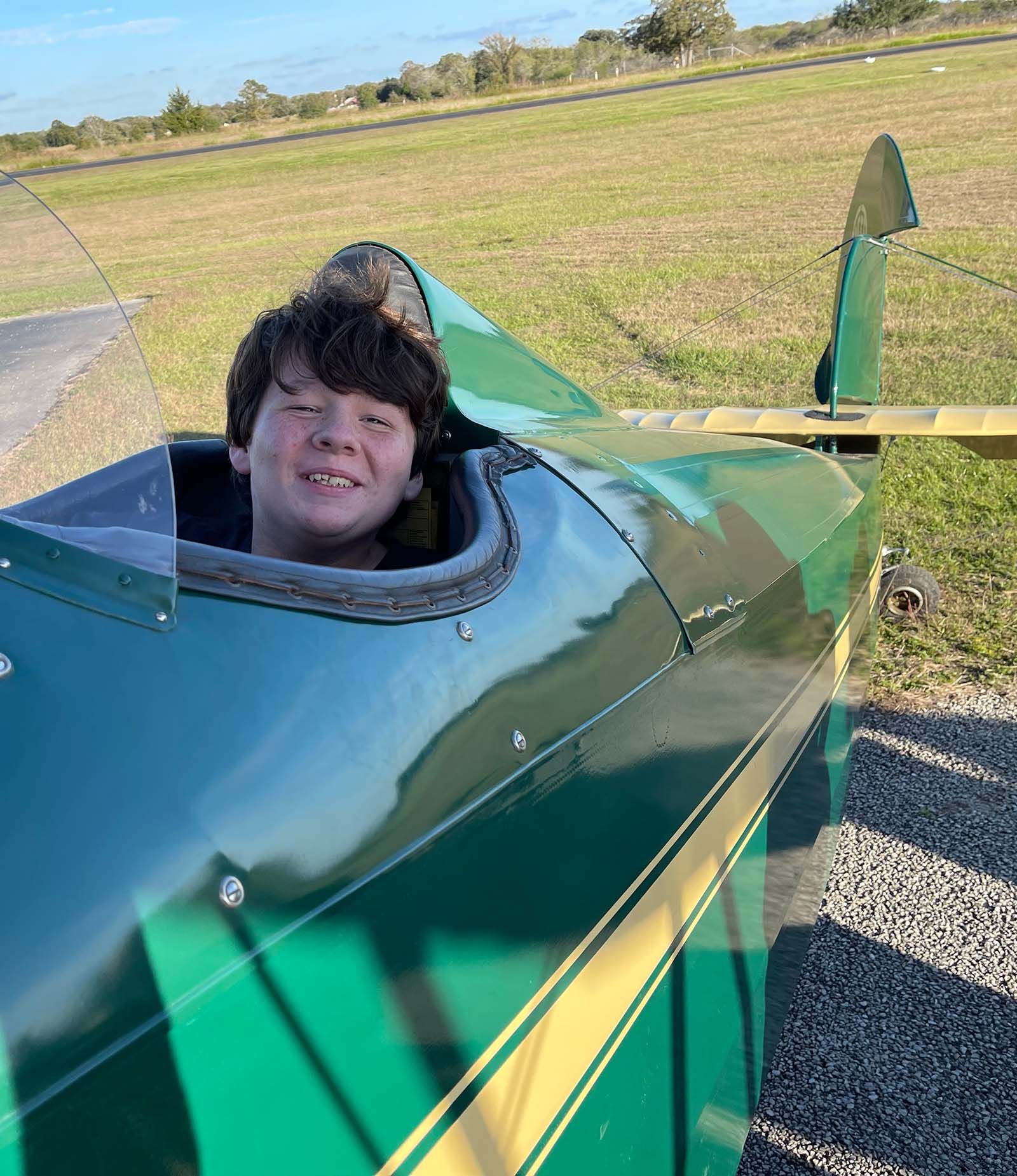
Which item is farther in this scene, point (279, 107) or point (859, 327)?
point (279, 107)

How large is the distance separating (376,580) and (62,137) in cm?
3562

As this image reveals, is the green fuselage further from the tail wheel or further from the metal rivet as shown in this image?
the tail wheel

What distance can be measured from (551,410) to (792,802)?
108cm

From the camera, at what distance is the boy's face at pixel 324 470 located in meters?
1.87

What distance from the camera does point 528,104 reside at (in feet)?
109

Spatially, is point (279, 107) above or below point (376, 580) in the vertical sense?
above

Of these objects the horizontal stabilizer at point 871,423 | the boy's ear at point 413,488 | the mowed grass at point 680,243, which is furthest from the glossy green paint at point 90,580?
the horizontal stabilizer at point 871,423

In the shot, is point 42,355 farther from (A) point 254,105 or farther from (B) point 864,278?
(A) point 254,105

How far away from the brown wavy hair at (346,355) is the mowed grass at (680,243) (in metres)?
0.17

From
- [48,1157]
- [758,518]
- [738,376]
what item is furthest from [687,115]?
[48,1157]

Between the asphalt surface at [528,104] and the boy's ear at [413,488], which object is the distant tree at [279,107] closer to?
the asphalt surface at [528,104]

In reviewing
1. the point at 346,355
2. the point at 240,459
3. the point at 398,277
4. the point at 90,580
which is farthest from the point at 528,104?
the point at 90,580

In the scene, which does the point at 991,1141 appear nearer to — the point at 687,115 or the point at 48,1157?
the point at 48,1157

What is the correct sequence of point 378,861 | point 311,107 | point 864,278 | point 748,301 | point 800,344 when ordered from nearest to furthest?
point 378,861 → point 864,278 → point 748,301 → point 800,344 → point 311,107
